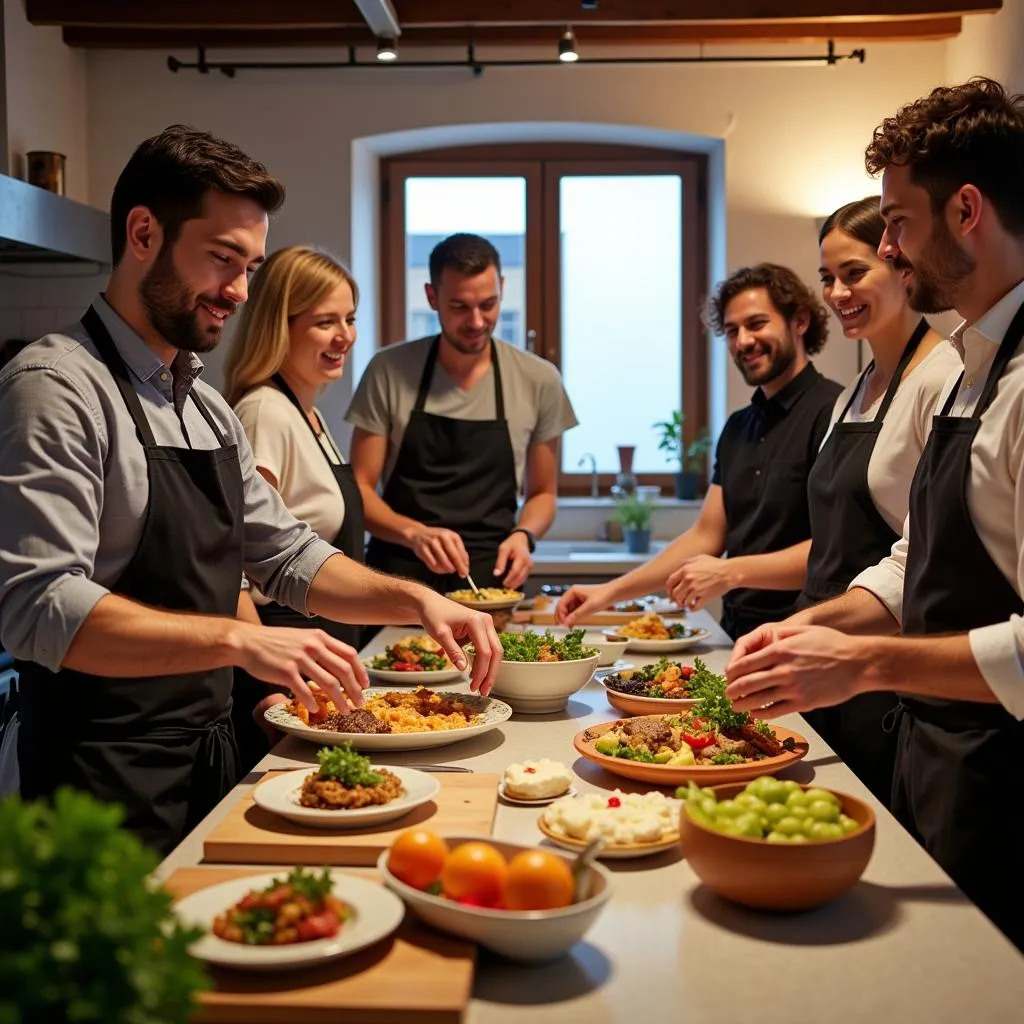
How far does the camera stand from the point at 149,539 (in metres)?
2.10

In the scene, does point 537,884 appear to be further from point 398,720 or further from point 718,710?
point 398,720

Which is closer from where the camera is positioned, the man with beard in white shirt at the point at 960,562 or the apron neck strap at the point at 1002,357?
the man with beard in white shirt at the point at 960,562

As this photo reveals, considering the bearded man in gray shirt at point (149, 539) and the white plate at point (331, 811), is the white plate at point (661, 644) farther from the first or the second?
the white plate at point (331, 811)

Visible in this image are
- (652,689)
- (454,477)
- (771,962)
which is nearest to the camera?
(771,962)

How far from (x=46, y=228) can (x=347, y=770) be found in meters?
3.30

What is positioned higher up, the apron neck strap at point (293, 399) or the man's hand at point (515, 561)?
the apron neck strap at point (293, 399)

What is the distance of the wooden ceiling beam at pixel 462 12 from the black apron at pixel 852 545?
2.57 metres

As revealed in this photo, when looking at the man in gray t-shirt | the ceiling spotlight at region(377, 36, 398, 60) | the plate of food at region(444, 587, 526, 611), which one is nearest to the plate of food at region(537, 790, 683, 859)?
the plate of food at region(444, 587, 526, 611)

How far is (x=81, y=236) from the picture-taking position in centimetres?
474

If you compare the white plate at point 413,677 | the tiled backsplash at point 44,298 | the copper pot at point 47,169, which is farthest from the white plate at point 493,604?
the tiled backsplash at point 44,298

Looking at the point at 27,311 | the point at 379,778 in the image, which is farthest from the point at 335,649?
the point at 27,311

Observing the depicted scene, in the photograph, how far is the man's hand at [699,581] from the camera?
10.1 feet

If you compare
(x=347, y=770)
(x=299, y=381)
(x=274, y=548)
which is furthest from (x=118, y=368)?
(x=299, y=381)

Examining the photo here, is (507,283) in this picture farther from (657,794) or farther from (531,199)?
(657,794)
